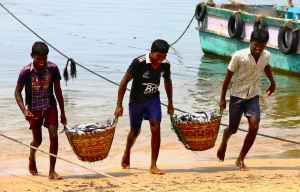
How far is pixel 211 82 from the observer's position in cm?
1482

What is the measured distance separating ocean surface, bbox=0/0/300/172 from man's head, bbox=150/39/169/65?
1.85 metres

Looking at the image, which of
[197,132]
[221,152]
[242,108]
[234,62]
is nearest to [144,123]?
[221,152]

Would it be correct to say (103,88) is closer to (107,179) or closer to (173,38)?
(107,179)

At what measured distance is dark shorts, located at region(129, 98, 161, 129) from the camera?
608 cm

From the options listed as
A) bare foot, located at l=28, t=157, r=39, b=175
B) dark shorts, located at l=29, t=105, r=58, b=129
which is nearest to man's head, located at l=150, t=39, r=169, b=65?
dark shorts, located at l=29, t=105, r=58, b=129

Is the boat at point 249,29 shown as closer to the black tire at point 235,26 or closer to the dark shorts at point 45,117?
the black tire at point 235,26

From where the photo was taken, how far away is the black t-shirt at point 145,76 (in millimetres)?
5961

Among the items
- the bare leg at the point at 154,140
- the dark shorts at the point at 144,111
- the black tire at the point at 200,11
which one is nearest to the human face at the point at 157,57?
the dark shorts at the point at 144,111

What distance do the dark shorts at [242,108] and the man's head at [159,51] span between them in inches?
38.8

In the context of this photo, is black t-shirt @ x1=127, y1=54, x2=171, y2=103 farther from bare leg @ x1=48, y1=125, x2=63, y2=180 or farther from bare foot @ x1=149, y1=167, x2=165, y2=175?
bare leg @ x1=48, y1=125, x2=63, y2=180

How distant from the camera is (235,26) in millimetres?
16391

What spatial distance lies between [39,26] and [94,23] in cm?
356

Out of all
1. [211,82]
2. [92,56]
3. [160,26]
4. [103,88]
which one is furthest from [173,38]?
[103,88]

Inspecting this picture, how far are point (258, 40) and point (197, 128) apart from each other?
1061 millimetres
